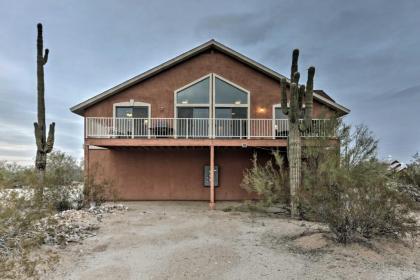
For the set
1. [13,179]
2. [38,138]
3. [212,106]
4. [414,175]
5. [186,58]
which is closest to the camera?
[13,179]

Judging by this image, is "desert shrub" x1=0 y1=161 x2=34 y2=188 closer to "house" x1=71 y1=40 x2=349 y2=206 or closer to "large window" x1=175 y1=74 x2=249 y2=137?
"house" x1=71 y1=40 x2=349 y2=206

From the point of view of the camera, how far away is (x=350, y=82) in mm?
25531

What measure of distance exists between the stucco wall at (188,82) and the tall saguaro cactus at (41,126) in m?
2.92

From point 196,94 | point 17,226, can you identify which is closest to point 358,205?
point 17,226

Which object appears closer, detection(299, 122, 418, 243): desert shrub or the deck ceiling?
detection(299, 122, 418, 243): desert shrub

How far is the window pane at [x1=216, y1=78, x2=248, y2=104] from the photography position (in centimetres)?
1435

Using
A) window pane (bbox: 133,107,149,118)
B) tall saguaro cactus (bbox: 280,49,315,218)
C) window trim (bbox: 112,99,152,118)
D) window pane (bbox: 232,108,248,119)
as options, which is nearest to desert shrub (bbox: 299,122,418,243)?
tall saguaro cactus (bbox: 280,49,315,218)

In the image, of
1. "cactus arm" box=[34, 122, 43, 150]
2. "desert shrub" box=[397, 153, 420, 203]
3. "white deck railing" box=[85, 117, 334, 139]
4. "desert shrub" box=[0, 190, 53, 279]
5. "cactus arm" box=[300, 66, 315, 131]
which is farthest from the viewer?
"white deck railing" box=[85, 117, 334, 139]

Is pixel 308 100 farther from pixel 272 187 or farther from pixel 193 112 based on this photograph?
pixel 193 112

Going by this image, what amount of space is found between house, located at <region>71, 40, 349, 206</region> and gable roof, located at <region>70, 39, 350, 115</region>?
0.05m

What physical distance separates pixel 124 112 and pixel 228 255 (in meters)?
10.4

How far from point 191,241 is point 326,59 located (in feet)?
74.1

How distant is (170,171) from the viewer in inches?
583

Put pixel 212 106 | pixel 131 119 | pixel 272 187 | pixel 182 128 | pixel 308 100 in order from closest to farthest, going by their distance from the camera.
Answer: pixel 308 100
pixel 272 187
pixel 131 119
pixel 212 106
pixel 182 128
